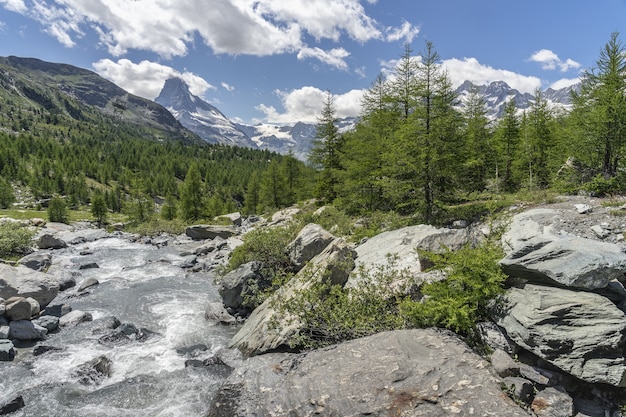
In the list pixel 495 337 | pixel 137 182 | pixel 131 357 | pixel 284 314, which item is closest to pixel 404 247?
pixel 284 314

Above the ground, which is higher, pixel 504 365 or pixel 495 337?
pixel 495 337

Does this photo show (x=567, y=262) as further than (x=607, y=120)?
No

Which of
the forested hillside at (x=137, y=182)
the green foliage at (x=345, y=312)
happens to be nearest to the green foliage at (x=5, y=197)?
the forested hillside at (x=137, y=182)

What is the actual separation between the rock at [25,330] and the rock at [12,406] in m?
4.86

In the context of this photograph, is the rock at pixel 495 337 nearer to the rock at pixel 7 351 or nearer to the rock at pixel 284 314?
the rock at pixel 284 314

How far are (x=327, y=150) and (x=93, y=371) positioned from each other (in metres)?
31.4

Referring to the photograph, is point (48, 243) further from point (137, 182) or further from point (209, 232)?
point (137, 182)

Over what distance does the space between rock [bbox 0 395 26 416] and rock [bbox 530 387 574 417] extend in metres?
13.0

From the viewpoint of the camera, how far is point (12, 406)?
30.3ft

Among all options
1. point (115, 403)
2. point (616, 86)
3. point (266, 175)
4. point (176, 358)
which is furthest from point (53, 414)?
point (266, 175)

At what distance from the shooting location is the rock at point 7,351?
1177 cm

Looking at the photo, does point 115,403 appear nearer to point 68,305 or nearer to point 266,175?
point 68,305

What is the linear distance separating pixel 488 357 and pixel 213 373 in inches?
339

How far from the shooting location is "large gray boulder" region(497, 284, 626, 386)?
6.52m
